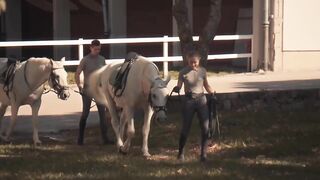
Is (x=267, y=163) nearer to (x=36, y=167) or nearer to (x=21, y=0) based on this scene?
(x=36, y=167)

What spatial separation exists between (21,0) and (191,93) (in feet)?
78.7

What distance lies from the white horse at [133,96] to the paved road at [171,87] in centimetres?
240

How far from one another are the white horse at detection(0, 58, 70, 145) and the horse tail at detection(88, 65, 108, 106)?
421 mm

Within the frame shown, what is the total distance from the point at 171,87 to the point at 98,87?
6.71 metres

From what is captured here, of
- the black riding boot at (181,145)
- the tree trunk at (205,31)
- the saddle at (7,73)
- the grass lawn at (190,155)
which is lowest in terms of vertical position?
the grass lawn at (190,155)

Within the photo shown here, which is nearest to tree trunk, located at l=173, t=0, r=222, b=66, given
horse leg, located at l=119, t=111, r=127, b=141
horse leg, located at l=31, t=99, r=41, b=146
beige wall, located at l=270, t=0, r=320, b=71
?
horse leg, located at l=119, t=111, r=127, b=141

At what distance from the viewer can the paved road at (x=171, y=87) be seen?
12.9m

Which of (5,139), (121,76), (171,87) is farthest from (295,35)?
(121,76)

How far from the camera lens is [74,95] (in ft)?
55.5

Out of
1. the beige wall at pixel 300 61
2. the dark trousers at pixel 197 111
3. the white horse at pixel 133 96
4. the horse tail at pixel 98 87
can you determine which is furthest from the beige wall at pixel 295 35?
the dark trousers at pixel 197 111

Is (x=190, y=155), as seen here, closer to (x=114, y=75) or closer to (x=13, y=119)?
(x=114, y=75)

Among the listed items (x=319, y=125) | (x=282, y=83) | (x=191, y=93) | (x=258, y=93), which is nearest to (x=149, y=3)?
(x=282, y=83)

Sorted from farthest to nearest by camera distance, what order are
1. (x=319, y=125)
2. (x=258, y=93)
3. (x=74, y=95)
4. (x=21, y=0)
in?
(x=21, y=0) < (x=74, y=95) < (x=258, y=93) < (x=319, y=125)

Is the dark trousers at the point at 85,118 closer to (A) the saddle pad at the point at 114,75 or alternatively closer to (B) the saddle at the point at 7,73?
(A) the saddle pad at the point at 114,75
